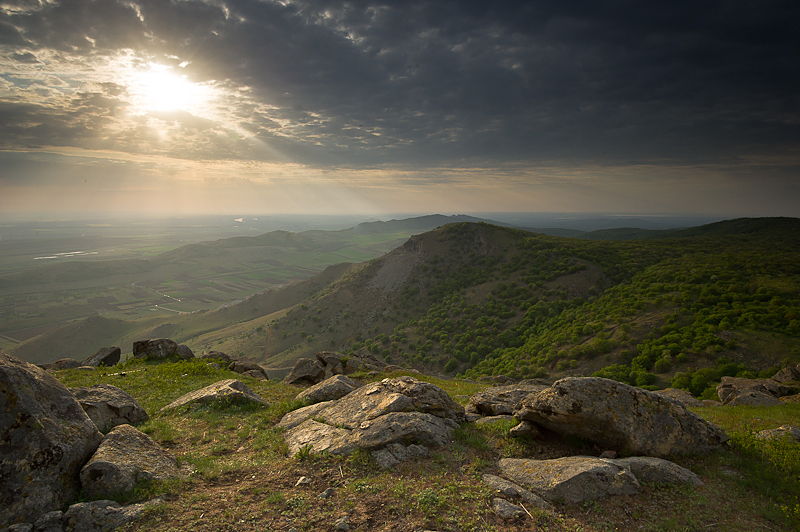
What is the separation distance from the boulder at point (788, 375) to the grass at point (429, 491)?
18547 millimetres

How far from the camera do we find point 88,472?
7.34 meters

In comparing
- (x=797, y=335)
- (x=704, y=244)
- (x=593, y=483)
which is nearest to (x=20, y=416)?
(x=593, y=483)

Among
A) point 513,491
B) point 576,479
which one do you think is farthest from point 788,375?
point 513,491

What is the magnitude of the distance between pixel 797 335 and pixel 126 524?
45568 mm

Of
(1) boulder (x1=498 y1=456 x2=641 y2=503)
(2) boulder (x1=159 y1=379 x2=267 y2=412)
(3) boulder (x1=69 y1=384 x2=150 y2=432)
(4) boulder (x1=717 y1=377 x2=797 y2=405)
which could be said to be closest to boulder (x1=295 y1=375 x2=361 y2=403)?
(2) boulder (x1=159 y1=379 x2=267 y2=412)

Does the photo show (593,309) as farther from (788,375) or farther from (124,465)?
(124,465)

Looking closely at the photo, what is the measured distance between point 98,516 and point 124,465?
61.9 inches

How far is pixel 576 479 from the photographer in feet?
24.7

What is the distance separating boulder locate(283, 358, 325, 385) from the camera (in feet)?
78.1

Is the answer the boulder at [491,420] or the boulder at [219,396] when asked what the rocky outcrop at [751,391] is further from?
the boulder at [219,396]

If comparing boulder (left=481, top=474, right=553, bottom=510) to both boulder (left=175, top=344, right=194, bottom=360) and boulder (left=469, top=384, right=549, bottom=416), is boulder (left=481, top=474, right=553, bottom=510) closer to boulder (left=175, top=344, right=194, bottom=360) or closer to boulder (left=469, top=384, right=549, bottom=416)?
boulder (left=469, top=384, right=549, bottom=416)

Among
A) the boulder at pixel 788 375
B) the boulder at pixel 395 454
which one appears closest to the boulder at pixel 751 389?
the boulder at pixel 788 375

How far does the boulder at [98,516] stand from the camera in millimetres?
6215

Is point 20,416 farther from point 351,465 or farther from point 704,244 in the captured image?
point 704,244
